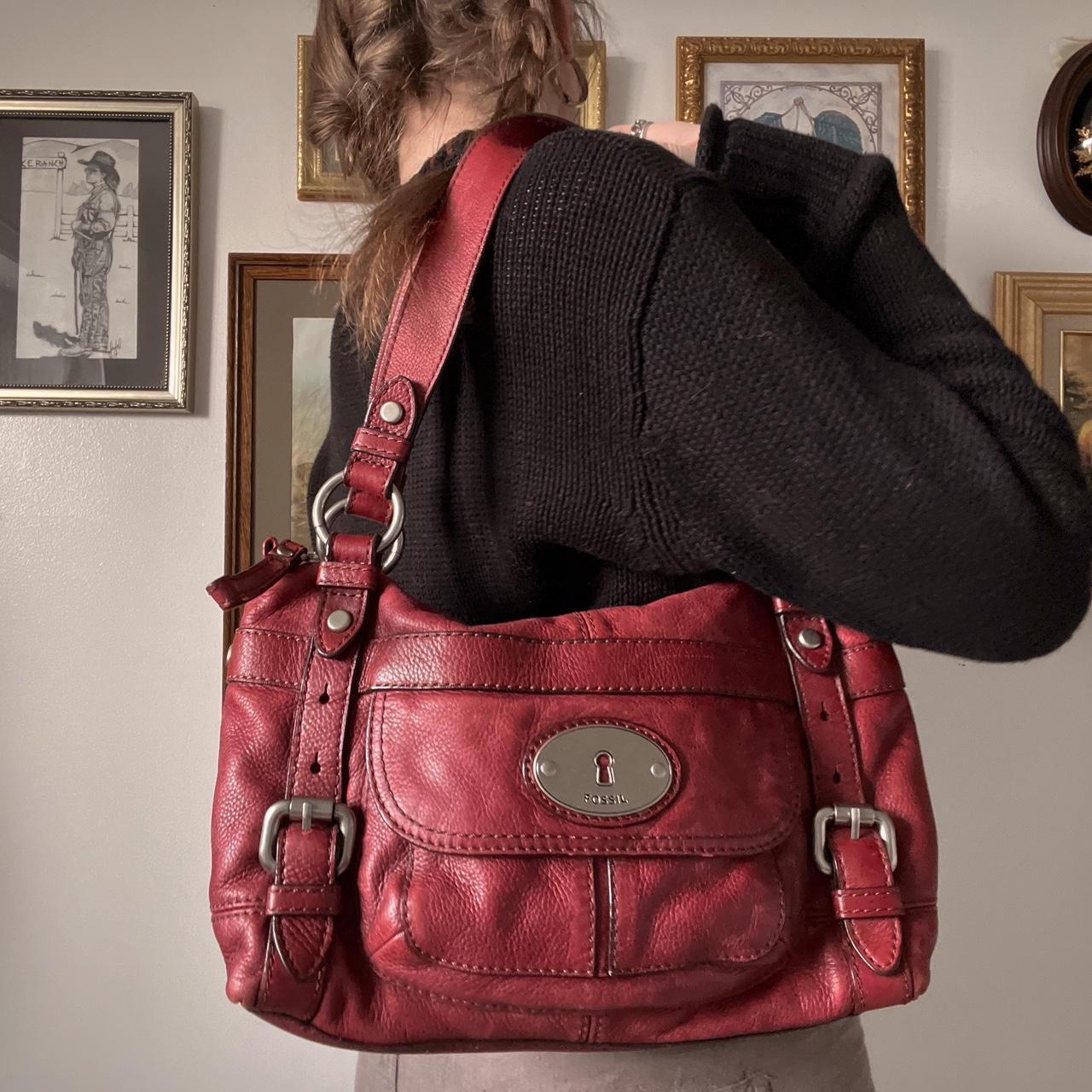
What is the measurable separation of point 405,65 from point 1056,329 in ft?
3.60

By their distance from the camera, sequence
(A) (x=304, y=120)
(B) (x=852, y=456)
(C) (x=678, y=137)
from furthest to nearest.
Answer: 1. (A) (x=304, y=120)
2. (C) (x=678, y=137)
3. (B) (x=852, y=456)

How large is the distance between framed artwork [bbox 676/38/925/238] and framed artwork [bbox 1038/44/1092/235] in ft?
0.57

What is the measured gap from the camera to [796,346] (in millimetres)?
376

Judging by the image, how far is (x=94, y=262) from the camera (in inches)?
48.8

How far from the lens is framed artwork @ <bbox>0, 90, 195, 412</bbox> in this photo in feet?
4.03

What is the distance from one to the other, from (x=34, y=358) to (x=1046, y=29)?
1.50 metres

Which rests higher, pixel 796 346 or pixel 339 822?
pixel 796 346

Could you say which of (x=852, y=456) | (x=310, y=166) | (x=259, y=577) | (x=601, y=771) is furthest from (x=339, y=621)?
Answer: (x=310, y=166)

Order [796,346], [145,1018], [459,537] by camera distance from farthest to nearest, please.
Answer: [145,1018] → [459,537] → [796,346]

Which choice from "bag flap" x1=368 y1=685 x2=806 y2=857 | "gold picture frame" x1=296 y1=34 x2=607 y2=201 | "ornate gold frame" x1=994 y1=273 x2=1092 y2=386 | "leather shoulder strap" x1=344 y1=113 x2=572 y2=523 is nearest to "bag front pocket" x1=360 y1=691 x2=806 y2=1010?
"bag flap" x1=368 y1=685 x2=806 y2=857

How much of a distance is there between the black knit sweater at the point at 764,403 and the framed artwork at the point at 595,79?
853 mm

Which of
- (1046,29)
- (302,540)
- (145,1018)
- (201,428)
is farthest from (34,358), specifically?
(1046,29)

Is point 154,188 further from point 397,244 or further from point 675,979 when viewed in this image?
point 675,979

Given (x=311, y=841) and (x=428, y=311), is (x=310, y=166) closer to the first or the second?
(x=428, y=311)
